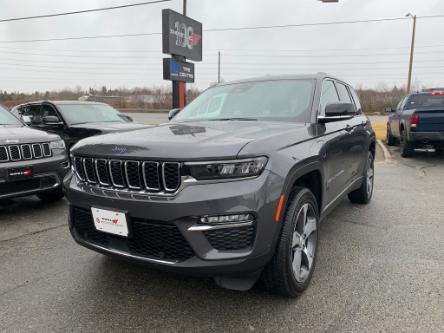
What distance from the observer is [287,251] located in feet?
7.93

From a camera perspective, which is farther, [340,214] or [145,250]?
[340,214]

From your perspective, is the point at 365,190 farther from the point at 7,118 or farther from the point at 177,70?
the point at 177,70

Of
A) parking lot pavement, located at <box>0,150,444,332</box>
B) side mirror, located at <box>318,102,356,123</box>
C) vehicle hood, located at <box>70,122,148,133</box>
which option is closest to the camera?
parking lot pavement, located at <box>0,150,444,332</box>

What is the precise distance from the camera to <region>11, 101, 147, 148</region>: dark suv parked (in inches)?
296

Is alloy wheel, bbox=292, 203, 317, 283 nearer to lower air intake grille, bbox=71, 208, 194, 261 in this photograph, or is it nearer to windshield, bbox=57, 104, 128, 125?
lower air intake grille, bbox=71, 208, 194, 261

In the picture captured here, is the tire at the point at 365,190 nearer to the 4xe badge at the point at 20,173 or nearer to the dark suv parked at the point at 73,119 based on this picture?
the 4xe badge at the point at 20,173

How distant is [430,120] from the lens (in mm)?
8641

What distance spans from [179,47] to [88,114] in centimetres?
605

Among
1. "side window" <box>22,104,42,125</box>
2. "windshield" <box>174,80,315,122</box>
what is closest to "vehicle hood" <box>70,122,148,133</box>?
"side window" <box>22,104,42,125</box>

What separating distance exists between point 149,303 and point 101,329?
40cm

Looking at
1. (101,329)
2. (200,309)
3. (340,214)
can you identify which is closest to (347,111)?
(340,214)

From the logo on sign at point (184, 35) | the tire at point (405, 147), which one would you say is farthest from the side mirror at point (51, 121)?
the tire at point (405, 147)

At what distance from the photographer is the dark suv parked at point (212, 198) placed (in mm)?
2150

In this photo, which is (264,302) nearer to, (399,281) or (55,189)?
(399,281)
